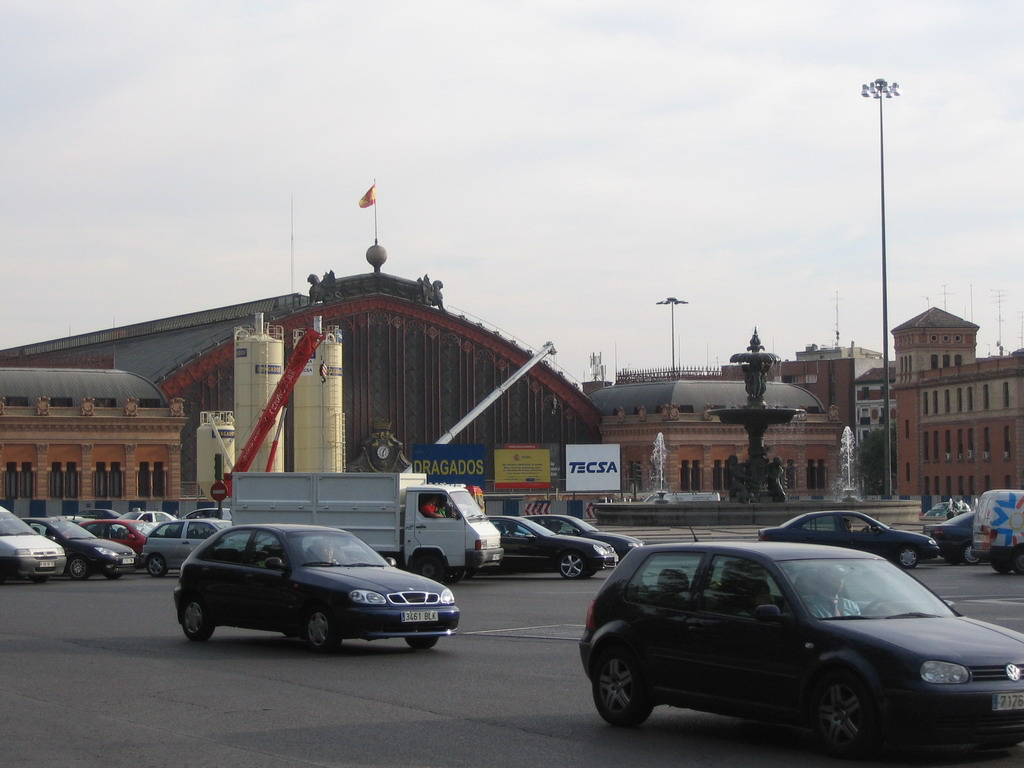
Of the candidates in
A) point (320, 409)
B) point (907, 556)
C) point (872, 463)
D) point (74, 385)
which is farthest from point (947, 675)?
point (872, 463)

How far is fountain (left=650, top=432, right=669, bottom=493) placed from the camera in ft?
316

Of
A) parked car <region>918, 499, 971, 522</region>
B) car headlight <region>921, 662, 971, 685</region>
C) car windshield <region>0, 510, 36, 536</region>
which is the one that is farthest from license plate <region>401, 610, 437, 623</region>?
parked car <region>918, 499, 971, 522</region>

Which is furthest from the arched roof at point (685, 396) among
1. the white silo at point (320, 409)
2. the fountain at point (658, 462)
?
the white silo at point (320, 409)

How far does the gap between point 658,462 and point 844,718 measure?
87698 mm

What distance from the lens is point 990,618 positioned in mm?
19703

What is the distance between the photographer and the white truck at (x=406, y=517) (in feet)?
90.8

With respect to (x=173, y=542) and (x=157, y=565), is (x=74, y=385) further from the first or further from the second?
(x=173, y=542)

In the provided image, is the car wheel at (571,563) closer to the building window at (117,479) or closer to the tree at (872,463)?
the building window at (117,479)

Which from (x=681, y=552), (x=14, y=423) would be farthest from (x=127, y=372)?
(x=681, y=552)

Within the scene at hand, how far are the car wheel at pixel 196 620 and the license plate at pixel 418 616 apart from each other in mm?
2956

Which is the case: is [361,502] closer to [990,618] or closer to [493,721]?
[990,618]

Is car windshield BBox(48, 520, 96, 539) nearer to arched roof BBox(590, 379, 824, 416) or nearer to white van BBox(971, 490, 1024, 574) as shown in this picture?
white van BBox(971, 490, 1024, 574)

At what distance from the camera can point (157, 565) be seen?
33.3 metres

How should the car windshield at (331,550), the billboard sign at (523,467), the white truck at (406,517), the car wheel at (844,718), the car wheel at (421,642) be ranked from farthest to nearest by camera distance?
1. the billboard sign at (523,467)
2. the white truck at (406,517)
3. the car windshield at (331,550)
4. the car wheel at (421,642)
5. the car wheel at (844,718)
